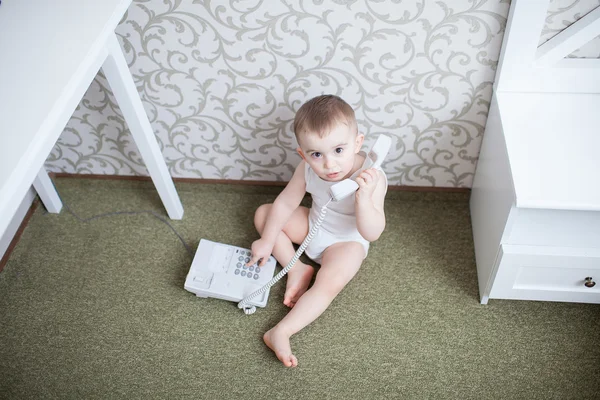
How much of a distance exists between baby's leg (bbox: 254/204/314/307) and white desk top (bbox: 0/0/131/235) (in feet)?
2.09

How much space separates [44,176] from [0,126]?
2.52ft

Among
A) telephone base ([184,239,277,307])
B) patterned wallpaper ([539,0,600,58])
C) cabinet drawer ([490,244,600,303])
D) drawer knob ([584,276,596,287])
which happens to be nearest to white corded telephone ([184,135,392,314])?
telephone base ([184,239,277,307])

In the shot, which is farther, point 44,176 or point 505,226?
point 44,176

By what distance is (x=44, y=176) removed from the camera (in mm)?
1480

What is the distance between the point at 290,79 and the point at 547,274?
75cm

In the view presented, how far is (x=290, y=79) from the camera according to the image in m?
1.30

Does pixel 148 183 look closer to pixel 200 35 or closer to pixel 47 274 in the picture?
pixel 47 274

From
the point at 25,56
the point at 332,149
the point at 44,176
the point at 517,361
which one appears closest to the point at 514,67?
the point at 332,149

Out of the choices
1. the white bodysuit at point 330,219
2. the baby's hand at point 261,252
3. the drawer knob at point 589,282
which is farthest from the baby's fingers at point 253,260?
the drawer knob at point 589,282

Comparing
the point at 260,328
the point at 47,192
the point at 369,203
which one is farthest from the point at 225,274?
the point at 47,192

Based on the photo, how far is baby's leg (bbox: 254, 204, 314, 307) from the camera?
4.32 feet

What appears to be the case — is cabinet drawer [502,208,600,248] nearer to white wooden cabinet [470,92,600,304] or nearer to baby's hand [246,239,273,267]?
white wooden cabinet [470,92,600,304]

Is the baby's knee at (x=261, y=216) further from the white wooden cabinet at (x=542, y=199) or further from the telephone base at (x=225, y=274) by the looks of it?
the white wooden cabinet at (x=542, y=199)

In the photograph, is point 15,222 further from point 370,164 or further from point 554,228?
point 554,228
